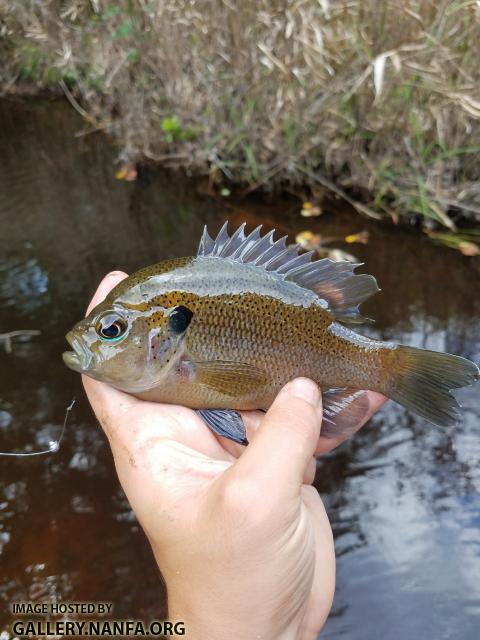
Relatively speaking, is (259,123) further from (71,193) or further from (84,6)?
(84,6)

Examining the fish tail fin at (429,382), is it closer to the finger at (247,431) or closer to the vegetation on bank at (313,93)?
the finger at (247,431)

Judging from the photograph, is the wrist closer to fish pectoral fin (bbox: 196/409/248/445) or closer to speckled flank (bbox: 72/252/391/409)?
fish pectoral fin (bbox: 196/409/248/445)

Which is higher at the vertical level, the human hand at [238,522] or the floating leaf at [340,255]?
the human hand at [238,522]

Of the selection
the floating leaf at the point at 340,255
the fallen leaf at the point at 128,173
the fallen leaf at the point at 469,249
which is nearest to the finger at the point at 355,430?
the floating leaf at the point at 340,255

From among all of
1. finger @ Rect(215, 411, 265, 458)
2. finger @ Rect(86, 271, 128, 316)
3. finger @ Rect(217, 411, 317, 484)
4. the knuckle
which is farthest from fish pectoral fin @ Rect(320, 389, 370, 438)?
finger @ Rect(86, 271, 128, 316)

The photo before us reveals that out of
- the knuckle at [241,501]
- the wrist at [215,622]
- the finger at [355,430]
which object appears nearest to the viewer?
the knuckle at [241,501]

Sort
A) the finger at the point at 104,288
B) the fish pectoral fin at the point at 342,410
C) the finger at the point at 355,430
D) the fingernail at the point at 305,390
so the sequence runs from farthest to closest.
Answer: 1. the finger at the point at 104,288
2. the finger at the point at 355,430
3. the fish pectoral fin at the point at 342,410
4. the fingernail at the point at 305,390
